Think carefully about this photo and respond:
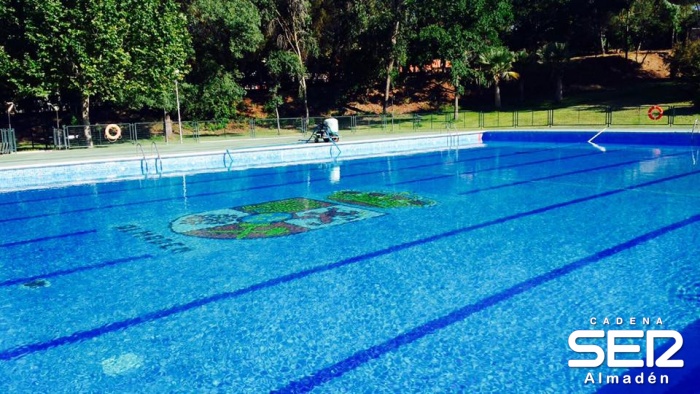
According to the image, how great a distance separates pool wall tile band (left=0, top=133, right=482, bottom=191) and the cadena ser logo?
14806 millimetres

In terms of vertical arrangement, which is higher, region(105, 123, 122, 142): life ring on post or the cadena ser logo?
region(105, 123, 122, 142): life ring on post

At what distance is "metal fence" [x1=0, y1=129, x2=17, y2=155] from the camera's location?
21.5 m

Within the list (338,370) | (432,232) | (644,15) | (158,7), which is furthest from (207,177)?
(644,15)

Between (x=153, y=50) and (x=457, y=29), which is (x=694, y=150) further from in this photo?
(x=153, y=50)

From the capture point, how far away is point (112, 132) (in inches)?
984

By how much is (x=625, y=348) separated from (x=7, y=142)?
958 inches

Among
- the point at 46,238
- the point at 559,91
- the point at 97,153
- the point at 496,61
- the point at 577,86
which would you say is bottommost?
the point at 46,238

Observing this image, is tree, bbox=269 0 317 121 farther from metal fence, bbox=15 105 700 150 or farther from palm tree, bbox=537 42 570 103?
palm tree, bbox=537 42 570 103

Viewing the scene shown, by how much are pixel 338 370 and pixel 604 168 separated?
534 inches

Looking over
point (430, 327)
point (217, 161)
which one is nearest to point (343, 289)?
point (430, 327)

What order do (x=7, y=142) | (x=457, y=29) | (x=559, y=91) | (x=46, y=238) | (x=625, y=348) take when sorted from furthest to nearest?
(x=559, y=91) < (x=457, y=29) < (x=7, y=142) < (x=46, y=238) < (x=625, y=348)

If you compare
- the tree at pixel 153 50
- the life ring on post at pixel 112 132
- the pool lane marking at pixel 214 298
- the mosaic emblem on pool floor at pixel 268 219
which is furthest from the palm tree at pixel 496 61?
the pool lane marking at pixel 214 298

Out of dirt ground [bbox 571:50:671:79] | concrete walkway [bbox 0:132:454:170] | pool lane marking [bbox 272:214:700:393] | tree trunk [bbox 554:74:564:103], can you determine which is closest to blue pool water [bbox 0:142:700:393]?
Result: pool lane marking [bbox 272:214:700:393]

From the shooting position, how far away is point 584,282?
6.09 metres
